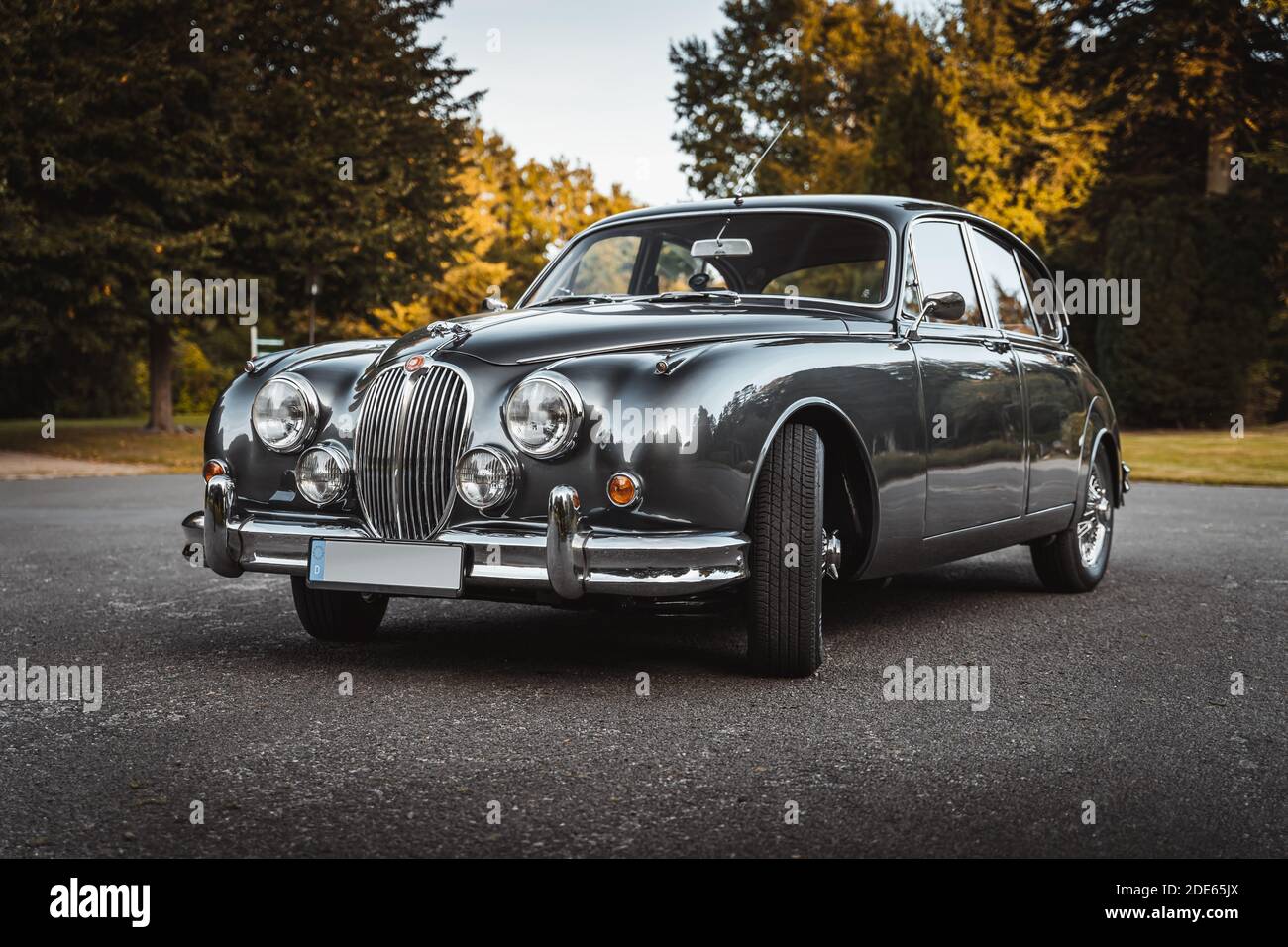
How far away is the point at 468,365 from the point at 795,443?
109cm

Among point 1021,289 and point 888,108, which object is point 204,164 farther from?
point 1021,289

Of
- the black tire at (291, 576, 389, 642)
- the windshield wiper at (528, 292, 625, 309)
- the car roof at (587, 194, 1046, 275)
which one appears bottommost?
the black tire at (291, 576, 389, 642)

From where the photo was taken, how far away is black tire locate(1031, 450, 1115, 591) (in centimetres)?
706

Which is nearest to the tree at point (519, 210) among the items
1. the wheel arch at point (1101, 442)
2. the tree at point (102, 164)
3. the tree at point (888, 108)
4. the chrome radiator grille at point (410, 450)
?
the tree at point (888, 108)

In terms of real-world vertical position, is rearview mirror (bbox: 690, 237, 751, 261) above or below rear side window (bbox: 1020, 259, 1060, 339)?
above

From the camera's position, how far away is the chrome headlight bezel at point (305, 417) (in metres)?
5.03

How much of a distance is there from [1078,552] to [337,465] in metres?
3.91

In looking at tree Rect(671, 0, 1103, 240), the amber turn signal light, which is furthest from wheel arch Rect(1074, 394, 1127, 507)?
tree Rect(671, 0, 1103, 240)

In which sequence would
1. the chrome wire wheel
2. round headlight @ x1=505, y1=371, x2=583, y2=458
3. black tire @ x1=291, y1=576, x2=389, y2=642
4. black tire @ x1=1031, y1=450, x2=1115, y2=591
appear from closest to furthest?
round headlight @ x1=505, y1=371, x2=583, y2=458 < black tire @ x1=291, y1=576, x2=389, y2=642 < black tire @ x1=1031, y1=450, x2=1115, y2=591 < the chrome wire wheel

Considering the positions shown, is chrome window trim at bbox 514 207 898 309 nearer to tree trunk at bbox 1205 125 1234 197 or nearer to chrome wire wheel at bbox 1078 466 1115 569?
chrome wire wheel at bbox 1078 466 1115 569

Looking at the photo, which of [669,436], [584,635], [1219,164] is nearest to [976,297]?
[584,635]

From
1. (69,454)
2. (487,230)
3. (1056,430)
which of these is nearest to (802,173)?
(487,230)

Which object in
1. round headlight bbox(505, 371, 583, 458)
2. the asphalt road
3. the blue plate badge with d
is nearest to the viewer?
the asphalt road

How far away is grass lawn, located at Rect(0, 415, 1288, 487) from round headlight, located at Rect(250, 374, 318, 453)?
34.6 ft
